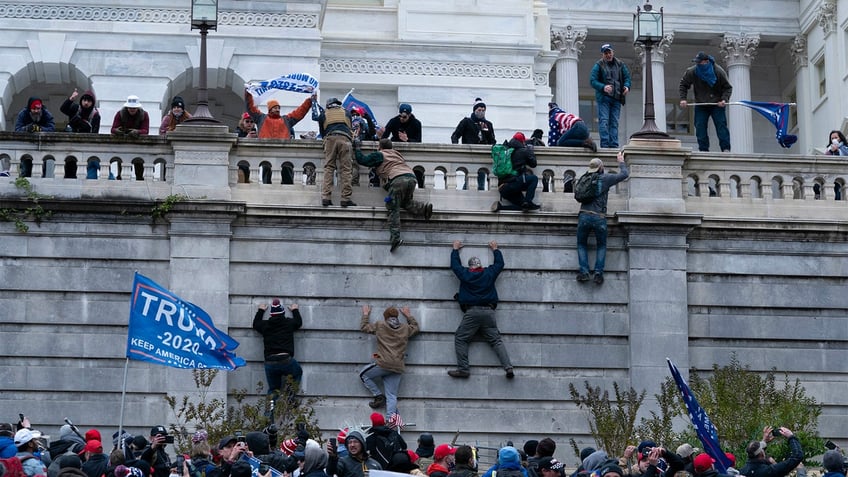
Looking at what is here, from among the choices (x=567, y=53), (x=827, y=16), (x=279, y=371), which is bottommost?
(x=279, y=371)

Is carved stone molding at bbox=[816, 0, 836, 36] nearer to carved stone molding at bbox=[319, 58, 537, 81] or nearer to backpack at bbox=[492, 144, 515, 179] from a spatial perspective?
carved stone molding at bbox=[319, 58, 537, 81]

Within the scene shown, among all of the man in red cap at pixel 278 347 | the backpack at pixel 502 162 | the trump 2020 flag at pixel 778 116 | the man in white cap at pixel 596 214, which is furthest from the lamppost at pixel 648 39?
the man in red cap at pixel 278 347

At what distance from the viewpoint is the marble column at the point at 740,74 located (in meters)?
66.7

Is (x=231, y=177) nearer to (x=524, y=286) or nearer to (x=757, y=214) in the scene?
(x=524, y=286)

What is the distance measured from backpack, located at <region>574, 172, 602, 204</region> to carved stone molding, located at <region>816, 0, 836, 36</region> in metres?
33.0

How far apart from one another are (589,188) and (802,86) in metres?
35.5

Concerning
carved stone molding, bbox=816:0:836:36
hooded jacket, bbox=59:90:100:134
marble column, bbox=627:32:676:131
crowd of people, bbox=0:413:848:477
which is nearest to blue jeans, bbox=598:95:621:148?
hooded jacket, bbox=59:90:100:134

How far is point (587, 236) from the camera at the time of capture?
116 feet

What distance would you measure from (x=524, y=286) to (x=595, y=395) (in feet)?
8.35

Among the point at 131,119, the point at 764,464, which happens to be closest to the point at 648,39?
the point at 131,119

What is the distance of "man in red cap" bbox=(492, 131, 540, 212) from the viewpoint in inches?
1391

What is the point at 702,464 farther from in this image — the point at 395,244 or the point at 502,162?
the point at 502,162

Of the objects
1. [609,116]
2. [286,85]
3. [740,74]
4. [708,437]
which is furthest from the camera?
[740,74]

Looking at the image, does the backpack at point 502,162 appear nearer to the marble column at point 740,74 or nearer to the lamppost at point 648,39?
the lamppost at point 648,39
